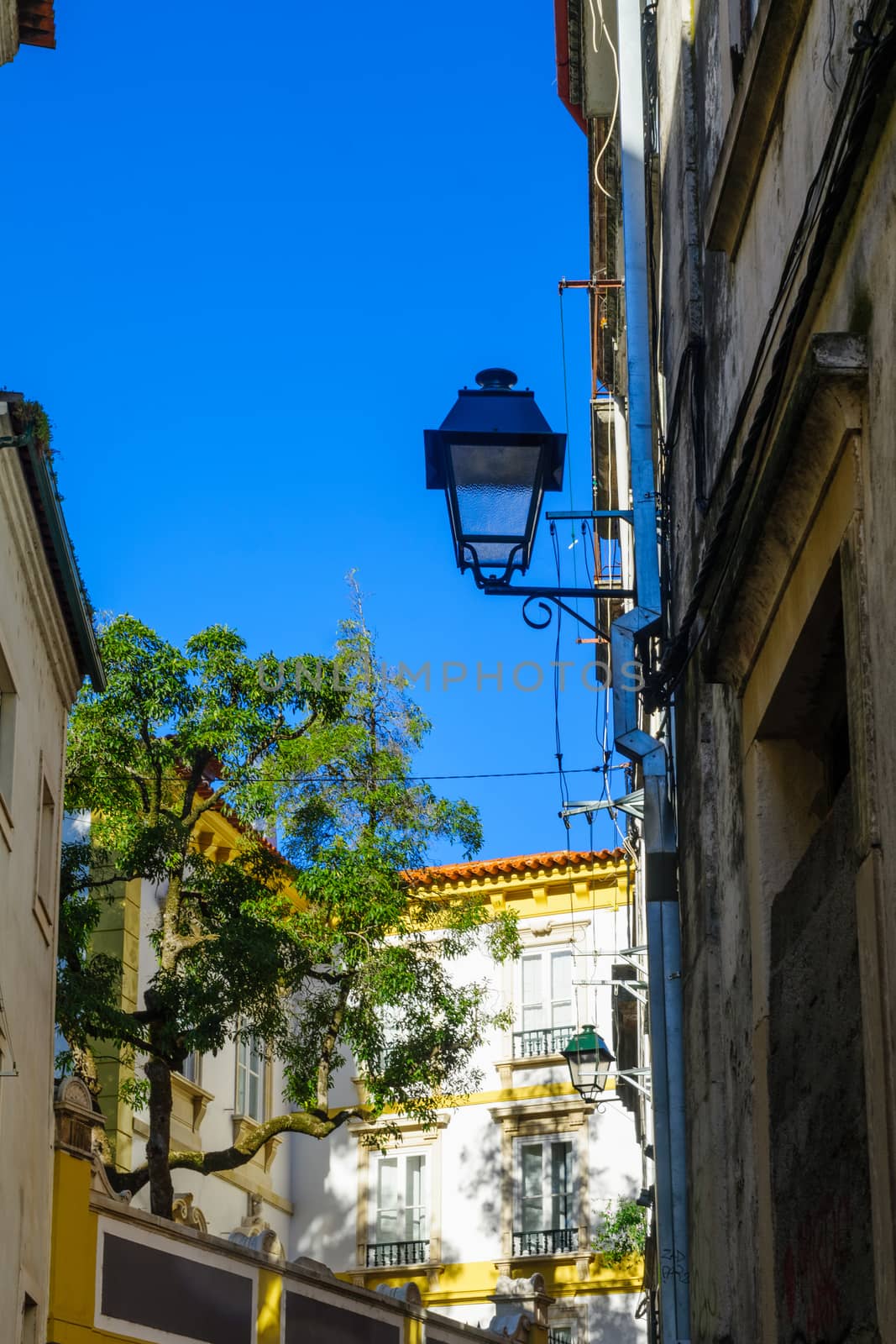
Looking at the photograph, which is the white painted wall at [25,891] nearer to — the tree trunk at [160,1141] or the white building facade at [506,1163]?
the tree trunk at [160,1141]

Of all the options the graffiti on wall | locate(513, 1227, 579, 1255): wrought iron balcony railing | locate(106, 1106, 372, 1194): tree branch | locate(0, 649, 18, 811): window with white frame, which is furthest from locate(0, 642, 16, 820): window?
locate(513, 1227, 579, 1255): wrought iron balcony railing

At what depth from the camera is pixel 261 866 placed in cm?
2298

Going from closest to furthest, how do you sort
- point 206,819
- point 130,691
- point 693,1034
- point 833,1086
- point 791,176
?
point 833,1086, point 791,176, point 693,1034, point 130,691, point 206,819

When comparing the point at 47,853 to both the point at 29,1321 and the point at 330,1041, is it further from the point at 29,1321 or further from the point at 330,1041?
the point at 330,1041

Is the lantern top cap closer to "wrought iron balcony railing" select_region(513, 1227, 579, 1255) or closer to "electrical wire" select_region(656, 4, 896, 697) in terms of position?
"electrical wire" select_region(656, 4, 896, 697)

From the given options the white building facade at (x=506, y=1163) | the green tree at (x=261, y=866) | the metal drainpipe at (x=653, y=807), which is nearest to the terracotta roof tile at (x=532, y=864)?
the white building facade at (x=506, y=1163)

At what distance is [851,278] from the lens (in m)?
4.18

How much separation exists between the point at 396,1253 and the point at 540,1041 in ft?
15.9

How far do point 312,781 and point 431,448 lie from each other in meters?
15.3

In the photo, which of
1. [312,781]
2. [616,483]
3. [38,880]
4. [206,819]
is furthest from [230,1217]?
[38,880]

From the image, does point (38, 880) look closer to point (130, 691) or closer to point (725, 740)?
point (130, 691)

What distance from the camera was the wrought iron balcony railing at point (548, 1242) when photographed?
1319 inches

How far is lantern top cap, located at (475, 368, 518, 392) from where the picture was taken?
297 inches

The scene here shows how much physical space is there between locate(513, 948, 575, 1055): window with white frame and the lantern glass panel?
28.8 metres
